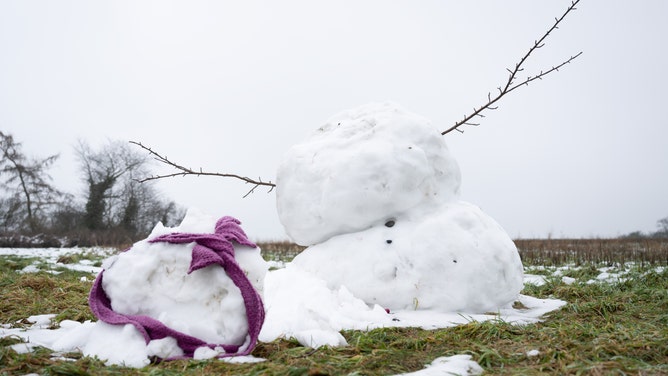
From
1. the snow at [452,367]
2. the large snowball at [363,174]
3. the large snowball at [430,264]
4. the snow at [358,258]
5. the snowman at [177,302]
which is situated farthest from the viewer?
the large snowball at [363,174]

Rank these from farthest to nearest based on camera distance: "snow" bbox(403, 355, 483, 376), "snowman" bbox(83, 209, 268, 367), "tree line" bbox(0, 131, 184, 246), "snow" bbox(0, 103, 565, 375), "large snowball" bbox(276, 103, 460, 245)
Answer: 1. "tree line" bbox(0, 131, 184, 246)
2. "large snowball" bbox(276, 103, 460, 245)
3. "snow" bbox(0, 103, 565, 375)
4. "snowman" bbox(83, 209, 268, 367)
5. "snow" bbox(403, 355, 483, 376)

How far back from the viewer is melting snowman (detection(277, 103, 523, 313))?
14.1 feet

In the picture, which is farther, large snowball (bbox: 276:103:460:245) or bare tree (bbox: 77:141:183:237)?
bare tree (bbox: 77:141:183:237)

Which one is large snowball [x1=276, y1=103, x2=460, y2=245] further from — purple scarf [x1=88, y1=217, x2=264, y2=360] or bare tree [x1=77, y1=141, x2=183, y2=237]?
bare tree [x1=77, y1=141, x2=183, y2=237]

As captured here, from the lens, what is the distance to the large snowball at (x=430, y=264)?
4.29 meters

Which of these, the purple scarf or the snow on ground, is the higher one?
the purple scarf

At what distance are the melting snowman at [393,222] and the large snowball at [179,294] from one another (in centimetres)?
172

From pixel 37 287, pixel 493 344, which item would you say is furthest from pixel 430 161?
pixel 37 287

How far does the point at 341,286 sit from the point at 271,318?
0.93 m

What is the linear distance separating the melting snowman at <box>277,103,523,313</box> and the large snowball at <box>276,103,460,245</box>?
0.04 feet

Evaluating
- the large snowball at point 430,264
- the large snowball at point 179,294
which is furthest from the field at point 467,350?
the large snowball at point 430,264

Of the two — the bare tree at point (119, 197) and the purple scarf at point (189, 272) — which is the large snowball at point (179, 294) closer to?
the purple scarf at point (189, 272)

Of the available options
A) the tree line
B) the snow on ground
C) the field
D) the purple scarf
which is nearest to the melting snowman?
the snow on ground

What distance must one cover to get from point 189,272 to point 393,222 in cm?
249
